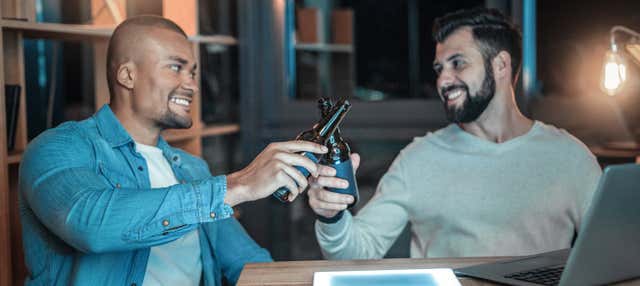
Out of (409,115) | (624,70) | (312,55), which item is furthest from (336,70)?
(624,70)

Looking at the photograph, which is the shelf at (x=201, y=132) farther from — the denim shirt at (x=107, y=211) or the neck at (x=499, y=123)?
the neck at (x=499, y=123)

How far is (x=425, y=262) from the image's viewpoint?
4.51ft

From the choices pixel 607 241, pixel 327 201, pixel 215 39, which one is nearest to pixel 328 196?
pixel 327 201

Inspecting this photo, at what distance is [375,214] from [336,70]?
5.35ft

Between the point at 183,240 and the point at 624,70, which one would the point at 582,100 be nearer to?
the point at 624,70

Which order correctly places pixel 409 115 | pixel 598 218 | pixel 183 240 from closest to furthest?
pixel 598 218 → pixel 183 240 → pixel 409 115

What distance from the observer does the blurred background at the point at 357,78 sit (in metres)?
2.99

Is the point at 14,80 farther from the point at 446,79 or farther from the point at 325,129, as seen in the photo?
the point at 446,79

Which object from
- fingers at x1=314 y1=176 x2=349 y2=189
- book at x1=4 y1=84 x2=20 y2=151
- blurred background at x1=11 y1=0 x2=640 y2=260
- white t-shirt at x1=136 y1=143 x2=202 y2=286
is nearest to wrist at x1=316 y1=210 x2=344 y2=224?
fingers at x1=314 y1=176 x2=349 y2=189

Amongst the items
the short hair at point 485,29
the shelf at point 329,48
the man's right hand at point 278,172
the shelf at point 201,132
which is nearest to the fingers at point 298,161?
the man's right hand at point 278,172

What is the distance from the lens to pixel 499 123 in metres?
2.04

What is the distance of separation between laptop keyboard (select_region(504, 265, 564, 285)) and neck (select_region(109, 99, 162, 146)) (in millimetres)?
1074

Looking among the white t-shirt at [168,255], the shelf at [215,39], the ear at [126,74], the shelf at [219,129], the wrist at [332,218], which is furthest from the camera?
the shelf at [219,129]

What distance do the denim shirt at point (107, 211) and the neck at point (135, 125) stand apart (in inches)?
2.5
